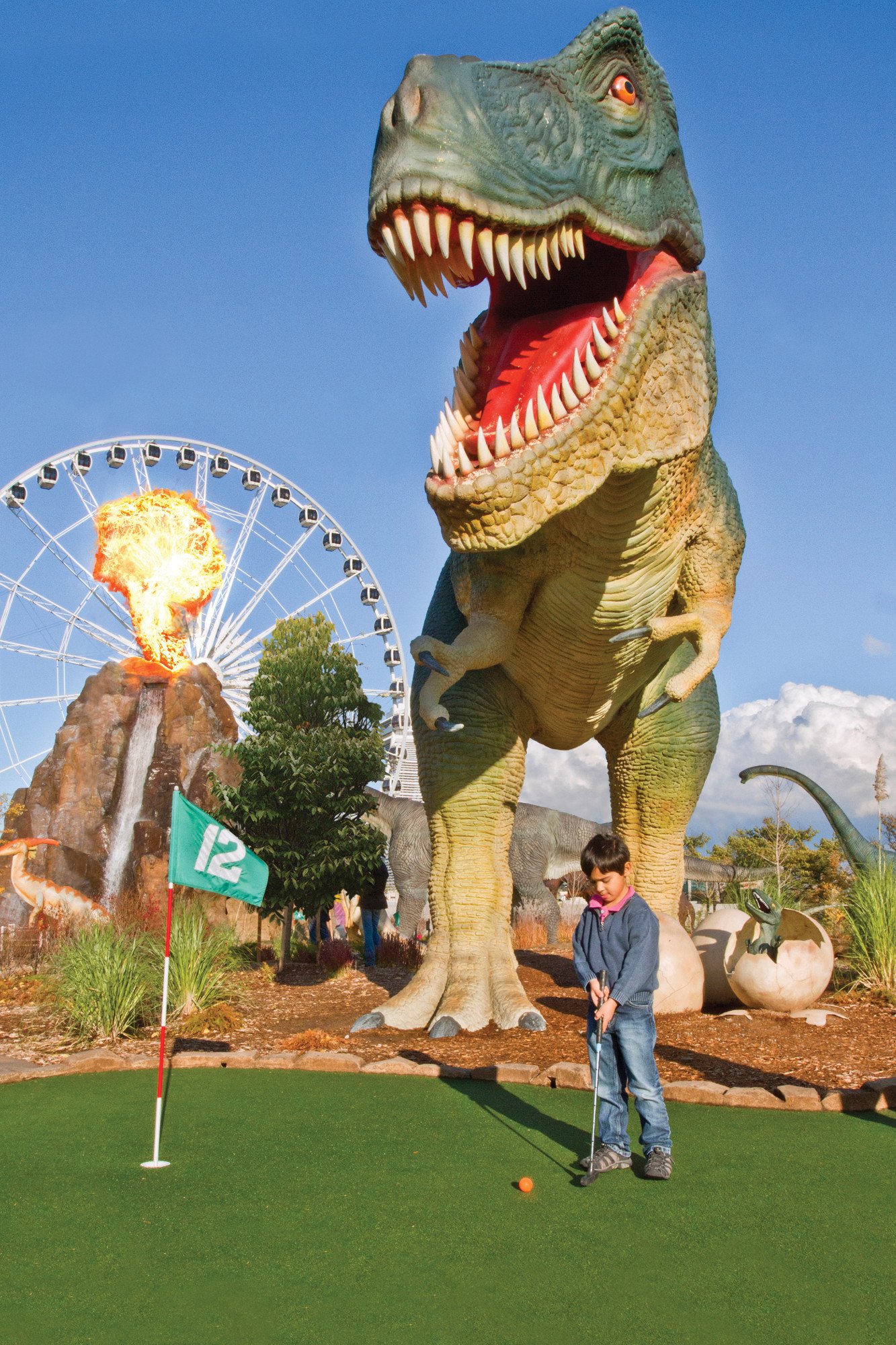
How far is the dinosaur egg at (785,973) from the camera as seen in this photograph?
5.99 metres

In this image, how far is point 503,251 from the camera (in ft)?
10.9

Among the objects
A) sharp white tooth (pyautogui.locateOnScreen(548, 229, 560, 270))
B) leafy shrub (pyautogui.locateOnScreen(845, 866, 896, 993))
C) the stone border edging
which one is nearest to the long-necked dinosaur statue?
the stone border edging

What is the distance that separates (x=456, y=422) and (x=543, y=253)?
63 cm

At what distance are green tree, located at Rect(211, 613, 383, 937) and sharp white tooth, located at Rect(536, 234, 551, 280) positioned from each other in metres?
7.77

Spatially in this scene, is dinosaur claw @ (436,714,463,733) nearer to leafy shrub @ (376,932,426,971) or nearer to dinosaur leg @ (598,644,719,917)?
dinosaur leg @ (598,644,719,917)

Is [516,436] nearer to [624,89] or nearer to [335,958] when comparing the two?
[624,89]

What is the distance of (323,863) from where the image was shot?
1048cm

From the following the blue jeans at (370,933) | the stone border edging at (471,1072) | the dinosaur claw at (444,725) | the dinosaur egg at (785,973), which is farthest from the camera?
the blue jeans at (370,933)

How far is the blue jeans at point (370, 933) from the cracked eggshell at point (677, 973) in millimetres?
5979

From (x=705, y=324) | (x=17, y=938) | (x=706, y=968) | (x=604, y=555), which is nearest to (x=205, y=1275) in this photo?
(x=604, y=555)

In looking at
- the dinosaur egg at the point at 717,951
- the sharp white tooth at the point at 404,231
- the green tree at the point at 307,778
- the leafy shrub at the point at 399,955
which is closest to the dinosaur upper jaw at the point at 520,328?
the sharp white tooth at the point at 404,231

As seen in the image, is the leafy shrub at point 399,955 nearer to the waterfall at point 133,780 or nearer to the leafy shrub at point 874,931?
the leafy shrub at point 874,931

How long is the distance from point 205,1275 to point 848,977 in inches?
244

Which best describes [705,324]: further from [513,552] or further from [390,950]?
[390,950]
